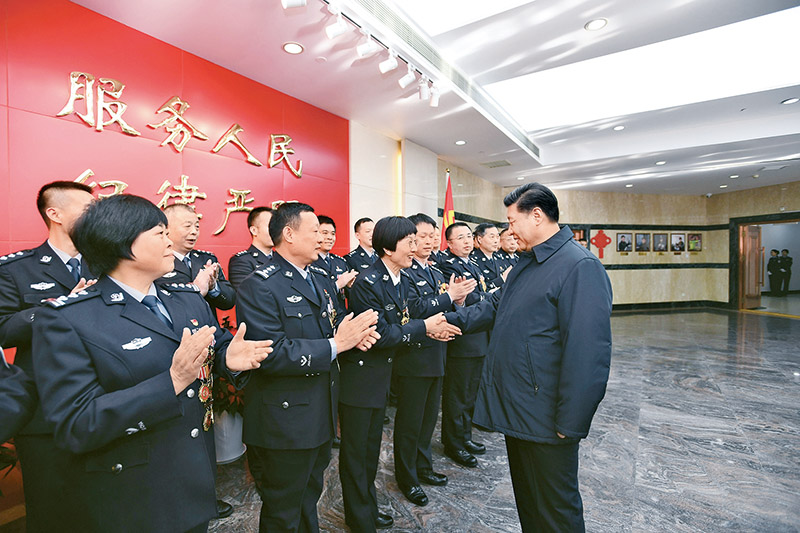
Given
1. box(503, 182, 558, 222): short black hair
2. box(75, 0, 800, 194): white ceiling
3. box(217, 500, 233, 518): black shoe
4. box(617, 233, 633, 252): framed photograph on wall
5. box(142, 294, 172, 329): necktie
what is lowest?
box(217, 500, 233, 518): black shoe

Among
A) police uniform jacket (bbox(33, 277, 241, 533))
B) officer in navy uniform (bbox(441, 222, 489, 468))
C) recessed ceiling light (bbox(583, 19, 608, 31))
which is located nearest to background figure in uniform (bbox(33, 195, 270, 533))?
police uniform jacket (bbox(33, 277, 241, 533))

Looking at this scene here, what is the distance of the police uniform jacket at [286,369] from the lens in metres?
1.67

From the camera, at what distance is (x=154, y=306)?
1.32 metres

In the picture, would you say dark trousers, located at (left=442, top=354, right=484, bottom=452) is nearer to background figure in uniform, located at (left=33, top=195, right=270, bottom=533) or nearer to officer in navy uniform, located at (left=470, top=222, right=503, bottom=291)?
officer in navy uniform, located at (left=470, top=222, right=503, bottom=291)

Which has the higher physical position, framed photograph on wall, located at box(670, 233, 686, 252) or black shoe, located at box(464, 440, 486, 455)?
framed photograph on wall, located at box(670, 233, 686, 252)

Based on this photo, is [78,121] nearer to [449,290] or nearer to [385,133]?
[449,290]

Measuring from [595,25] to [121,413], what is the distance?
178 inches

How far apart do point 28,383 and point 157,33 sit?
3.36 meters

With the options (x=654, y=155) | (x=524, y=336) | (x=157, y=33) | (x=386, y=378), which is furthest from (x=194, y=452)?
(x=654, y=155)

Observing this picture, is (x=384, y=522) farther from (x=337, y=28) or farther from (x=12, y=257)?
(x=337, y=28)

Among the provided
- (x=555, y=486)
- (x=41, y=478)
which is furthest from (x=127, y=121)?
(x=555, y=486)

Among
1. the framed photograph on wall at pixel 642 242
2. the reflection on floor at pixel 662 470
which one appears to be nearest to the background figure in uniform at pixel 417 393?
the reflection on floor at pixel 662 470

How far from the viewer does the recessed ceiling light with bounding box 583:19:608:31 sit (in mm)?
3619

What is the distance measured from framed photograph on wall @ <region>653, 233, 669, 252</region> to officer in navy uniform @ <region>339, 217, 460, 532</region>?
1252 cm
